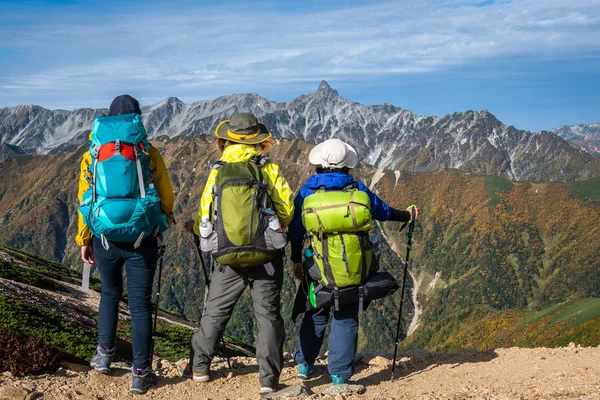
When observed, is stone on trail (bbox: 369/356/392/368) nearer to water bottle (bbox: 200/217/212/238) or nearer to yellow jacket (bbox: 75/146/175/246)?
water bottle (bbox: 200/217/212/238)

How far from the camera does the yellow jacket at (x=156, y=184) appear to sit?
8656 millimetres

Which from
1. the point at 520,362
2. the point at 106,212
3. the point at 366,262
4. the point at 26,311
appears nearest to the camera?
the point at 106,212

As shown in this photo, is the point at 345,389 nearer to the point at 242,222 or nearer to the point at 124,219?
the point at 242,222

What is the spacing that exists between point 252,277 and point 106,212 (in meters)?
2.60

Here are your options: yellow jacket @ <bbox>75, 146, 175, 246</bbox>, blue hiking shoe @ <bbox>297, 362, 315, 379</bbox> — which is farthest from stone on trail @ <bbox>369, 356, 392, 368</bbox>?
yellow jacket @ <bbox>75, 146, 175, 246</bbox>

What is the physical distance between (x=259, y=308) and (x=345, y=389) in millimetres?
2254

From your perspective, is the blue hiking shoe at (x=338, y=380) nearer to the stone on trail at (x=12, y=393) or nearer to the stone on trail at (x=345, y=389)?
the stone on trail at (x=345, y=389)

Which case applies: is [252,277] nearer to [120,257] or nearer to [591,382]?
[120,257]

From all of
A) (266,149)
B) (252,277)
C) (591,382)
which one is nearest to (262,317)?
(252,277)

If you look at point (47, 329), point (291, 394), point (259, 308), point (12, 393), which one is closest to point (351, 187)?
point (259, 308)

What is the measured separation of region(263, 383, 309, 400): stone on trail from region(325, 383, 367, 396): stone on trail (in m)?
0.57

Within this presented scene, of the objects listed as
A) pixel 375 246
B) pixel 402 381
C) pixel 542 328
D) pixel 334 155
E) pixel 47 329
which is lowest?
pixel 542 328

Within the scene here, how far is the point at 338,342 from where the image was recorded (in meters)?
9.58

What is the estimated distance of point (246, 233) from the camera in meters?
8.19
